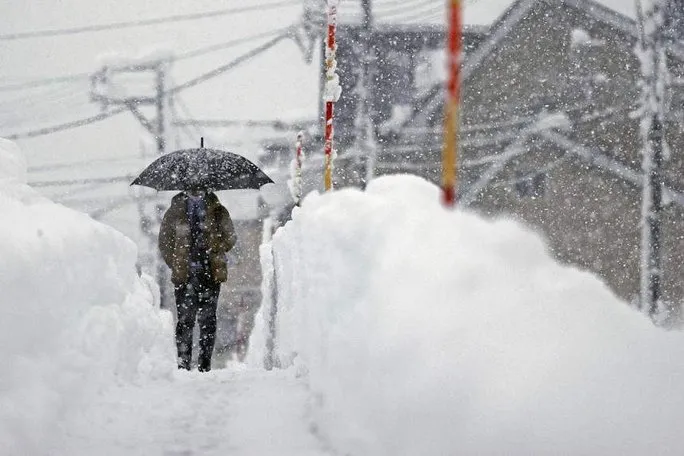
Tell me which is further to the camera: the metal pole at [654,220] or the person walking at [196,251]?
the metal pole at [654,220]

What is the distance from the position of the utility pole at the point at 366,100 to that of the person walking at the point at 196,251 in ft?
37.0

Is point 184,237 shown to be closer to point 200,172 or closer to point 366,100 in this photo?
point 200,172

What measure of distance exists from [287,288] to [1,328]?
4002 mm

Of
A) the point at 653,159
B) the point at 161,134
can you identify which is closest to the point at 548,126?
the point at 653,159

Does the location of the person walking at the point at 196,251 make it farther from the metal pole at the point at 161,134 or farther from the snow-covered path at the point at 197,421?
the metal pole at the point at 161,134

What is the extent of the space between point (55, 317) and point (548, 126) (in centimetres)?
1866

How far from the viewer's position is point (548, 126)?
21.5 metres

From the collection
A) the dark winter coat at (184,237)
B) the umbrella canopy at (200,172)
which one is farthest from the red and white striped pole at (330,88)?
the dark winter coat at (184,237)

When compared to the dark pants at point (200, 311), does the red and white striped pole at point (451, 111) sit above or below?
above

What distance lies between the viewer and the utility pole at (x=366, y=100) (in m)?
18.7

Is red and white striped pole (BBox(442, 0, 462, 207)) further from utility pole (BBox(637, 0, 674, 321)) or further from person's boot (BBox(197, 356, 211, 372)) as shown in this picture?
utility pole (BBox(637, 0, 674, 321))

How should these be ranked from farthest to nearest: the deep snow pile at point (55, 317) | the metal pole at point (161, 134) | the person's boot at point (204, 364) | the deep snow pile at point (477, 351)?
the metal pole at point (161, 134) → the person's boot at point (204, 364) → the deep snow pile at point (55, 317) → the deep snow pile at point (477, 351)

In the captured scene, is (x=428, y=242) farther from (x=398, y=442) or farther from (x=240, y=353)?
(x=240, y=353)

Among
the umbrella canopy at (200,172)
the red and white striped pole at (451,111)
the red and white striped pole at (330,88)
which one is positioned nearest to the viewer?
the red and white striped pole at (451,111)
